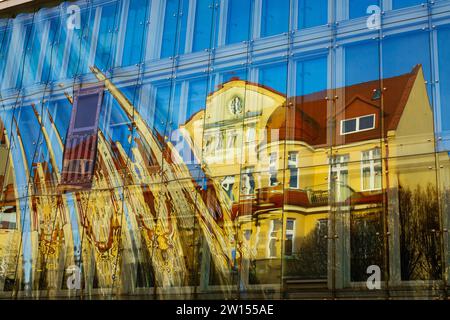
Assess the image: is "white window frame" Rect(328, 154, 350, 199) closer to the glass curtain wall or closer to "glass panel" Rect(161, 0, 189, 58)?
the glass curtain wall

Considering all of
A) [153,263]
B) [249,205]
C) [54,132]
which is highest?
[54,132]

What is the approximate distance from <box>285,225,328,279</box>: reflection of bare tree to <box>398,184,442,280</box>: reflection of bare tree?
4.66ft

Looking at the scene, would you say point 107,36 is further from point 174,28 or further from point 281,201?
point 281,201

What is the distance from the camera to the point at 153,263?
14734 mm

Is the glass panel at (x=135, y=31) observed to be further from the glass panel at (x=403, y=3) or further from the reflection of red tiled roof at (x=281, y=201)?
the glass panel at (x=403, y=3)

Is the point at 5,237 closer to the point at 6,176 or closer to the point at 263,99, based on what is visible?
the point at 6,176

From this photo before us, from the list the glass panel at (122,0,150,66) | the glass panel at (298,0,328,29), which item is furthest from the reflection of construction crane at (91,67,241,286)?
the glass panel at (298,0,328,29)

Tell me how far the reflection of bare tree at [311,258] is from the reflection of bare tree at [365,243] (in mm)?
534

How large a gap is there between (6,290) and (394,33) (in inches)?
401

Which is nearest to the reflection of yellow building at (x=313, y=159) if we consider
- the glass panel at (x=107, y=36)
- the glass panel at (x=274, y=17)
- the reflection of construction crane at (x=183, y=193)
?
the reflection of construction crane at (x=183, y=193)

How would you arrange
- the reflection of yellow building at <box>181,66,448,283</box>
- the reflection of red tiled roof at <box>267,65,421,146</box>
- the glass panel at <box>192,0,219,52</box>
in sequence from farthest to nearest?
the glass panel at <box>192,0,219,52</box> < the reflection of red tiled roof at <box>267,65,421,146</box> < the reflection of yellow building at <box>181,66,448,283</box>

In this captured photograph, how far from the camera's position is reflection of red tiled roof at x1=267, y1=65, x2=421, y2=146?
13.2 meters

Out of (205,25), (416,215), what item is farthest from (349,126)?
(205,25)
